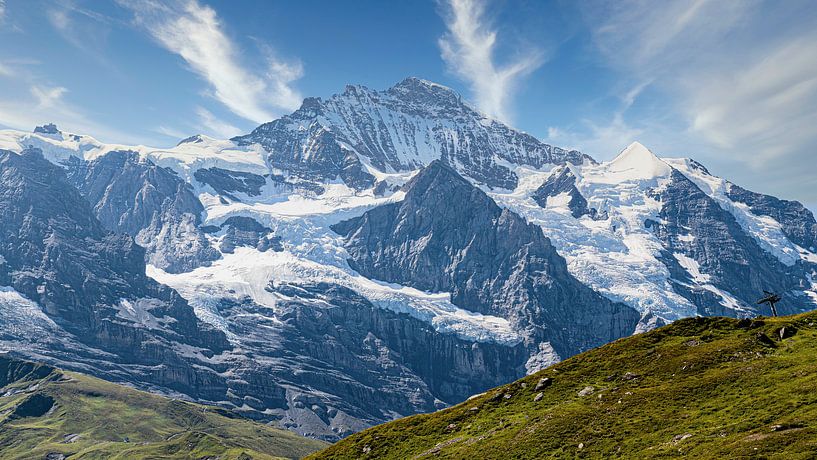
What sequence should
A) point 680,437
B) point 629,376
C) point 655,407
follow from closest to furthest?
point 680,437, point 655,407, point 629,376

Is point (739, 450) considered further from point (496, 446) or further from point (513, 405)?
point (513, 405)

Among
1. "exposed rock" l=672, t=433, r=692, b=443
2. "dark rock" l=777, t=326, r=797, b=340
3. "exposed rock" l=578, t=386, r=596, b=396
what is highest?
"dark rock" l=777, t=326, r=797, b=340

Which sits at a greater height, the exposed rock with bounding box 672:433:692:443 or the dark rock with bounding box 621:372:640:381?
the dark rock with bounding box 621:372:640:381

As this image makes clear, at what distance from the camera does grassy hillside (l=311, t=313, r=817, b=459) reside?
55406 millimetres

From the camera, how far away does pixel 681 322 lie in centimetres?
8525

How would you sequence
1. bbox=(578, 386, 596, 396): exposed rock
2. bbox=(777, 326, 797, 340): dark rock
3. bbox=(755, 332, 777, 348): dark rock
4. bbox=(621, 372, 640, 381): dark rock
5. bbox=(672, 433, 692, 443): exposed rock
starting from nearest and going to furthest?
bbox=(672, 433, 692, 443): exposed rock, bbox=(755, 332, 777, 348): dark rock, bbox=(777, 326, 797, 340): dark rock, bbox=(578, 386, 596, 396): exposed rock, bbox=(621, 372, 640, 381): dark rock

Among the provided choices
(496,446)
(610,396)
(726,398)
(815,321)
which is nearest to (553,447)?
(496,446)

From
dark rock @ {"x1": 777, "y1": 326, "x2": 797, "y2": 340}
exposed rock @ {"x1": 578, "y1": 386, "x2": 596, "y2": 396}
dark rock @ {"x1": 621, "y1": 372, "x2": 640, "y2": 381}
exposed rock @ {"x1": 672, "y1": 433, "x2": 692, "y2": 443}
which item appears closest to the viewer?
exposed rock @ {"x1": 672, "y1": 433, "x2": 692, "y2": 443}

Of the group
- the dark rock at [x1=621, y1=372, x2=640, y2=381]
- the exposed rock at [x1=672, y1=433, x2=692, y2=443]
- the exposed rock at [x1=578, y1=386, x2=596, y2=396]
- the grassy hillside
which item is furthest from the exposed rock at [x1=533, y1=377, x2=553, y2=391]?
the exposed rock at [x1=672, y1=433, x2=692, y2=443]

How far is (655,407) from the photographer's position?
66.2 metres

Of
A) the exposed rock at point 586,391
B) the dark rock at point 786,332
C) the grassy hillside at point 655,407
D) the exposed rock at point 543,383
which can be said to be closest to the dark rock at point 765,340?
the grassy hillside at point 655,407

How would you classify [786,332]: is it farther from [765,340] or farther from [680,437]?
[680,437]

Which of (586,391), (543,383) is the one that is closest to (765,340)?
(586,391)

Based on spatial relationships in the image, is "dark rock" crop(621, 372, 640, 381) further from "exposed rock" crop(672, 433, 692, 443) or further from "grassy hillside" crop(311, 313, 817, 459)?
"exposed rock" crop(672, 433, 692, 443)
